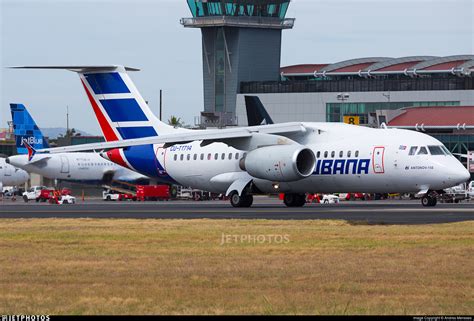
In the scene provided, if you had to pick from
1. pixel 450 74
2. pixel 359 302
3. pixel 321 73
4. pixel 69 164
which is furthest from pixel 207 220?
pixel 321 73

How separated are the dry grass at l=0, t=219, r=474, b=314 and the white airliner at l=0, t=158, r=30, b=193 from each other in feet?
240

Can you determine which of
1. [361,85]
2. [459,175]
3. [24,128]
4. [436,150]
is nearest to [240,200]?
[436,150]

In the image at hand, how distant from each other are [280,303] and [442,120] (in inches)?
3433

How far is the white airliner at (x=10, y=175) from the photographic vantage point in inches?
4050

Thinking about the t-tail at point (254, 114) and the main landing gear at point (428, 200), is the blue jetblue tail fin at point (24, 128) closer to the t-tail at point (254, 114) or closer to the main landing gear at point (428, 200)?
the t-tail at point (254, 114)

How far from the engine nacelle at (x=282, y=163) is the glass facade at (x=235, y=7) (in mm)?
76921

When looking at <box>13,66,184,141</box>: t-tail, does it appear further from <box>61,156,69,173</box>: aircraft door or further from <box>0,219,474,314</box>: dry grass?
<box>61,156,69,173</box>: aircraft door

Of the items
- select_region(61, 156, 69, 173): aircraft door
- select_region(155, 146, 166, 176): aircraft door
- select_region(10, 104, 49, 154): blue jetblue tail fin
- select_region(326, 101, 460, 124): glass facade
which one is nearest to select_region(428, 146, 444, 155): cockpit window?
select_region(155, 146, 166, 176): aircraft door

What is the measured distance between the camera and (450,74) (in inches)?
4688

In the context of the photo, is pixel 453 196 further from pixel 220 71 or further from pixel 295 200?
pixel 220 71

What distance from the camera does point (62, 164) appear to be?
3944 inches

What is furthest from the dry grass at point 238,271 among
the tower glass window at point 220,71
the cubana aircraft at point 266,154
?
the tower glass window at point 220,71

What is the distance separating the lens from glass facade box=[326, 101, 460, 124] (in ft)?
381

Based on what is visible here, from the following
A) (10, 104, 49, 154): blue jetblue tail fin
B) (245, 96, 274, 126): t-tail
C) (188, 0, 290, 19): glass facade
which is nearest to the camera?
(245, 96, 274, 126): t-tail
